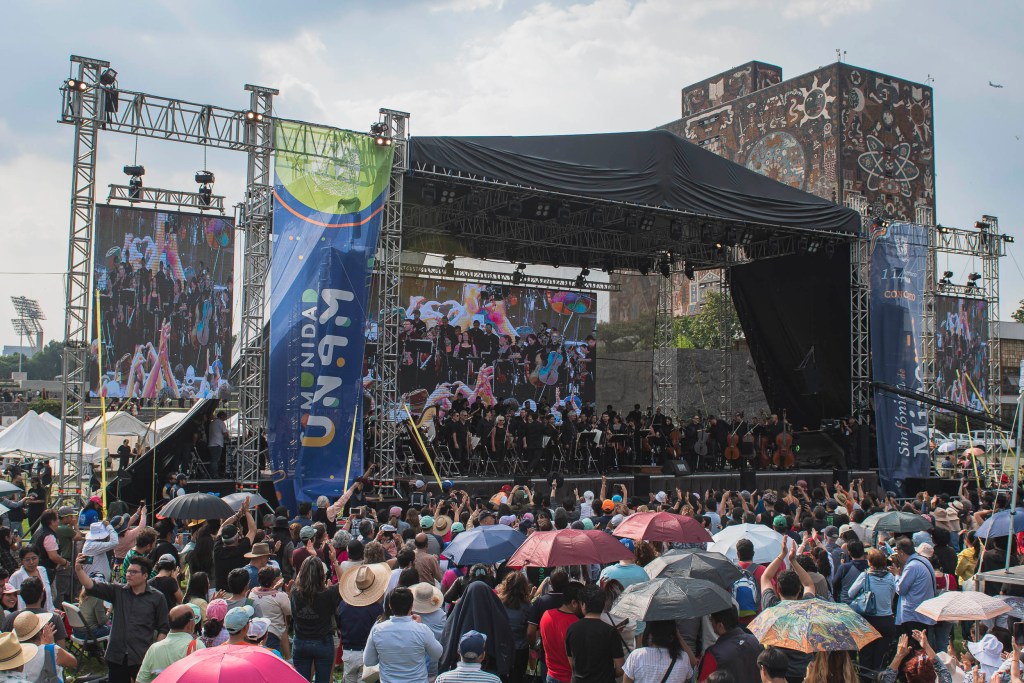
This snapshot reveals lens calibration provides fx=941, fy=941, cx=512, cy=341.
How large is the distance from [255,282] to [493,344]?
26.5 ft

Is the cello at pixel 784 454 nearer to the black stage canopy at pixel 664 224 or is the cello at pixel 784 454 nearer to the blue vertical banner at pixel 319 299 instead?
the black stage canopy at pixel 664 224

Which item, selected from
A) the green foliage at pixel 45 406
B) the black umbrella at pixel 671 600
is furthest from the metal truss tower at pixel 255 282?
the green foliage at pixel 45 406

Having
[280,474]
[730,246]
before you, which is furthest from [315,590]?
[730,246]

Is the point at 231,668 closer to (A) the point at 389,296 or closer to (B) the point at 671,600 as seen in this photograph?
(B) the point at 671,600

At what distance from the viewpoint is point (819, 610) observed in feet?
14.6

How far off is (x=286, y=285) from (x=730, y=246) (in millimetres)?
12310

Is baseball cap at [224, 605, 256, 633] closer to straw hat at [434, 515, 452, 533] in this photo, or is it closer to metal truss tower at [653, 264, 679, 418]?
straw hat at [434, 515, 452, 533]

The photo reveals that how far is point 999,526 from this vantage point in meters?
8.08

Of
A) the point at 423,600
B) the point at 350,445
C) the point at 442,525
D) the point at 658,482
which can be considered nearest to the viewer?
the point at 423,600

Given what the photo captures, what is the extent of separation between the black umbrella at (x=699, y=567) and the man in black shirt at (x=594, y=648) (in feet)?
2.79

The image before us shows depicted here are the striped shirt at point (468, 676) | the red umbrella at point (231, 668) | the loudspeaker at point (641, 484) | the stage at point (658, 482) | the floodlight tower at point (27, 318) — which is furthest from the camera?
the floodlight tower at point (27, 318)

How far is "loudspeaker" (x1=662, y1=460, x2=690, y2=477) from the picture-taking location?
2011 centimetres

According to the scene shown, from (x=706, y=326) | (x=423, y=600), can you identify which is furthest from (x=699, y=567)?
(x=706, y=326)

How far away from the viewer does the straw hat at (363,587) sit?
235 inches
